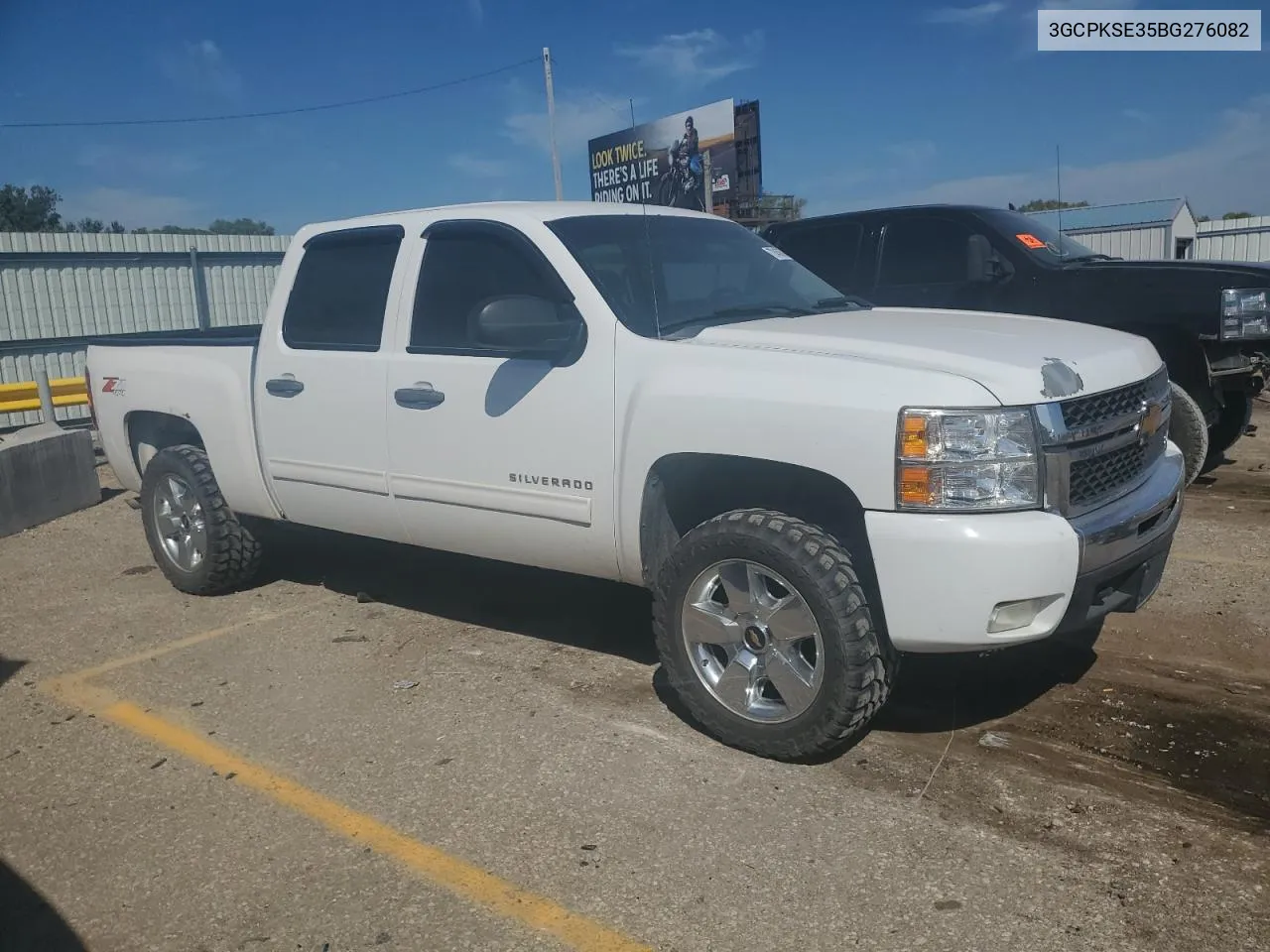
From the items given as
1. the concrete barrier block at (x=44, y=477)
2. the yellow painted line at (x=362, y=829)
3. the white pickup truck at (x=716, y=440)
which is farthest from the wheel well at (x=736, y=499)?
the concrete barrier block at (x=44, y=477)

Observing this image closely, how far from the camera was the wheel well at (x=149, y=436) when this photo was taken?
20.9 feet

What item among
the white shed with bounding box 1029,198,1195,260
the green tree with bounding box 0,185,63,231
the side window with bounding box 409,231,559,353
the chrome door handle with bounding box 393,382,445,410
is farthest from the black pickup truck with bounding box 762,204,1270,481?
the green tree with bounding box 0,185,63,231

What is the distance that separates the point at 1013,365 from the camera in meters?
3.51

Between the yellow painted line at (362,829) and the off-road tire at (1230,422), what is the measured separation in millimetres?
6269

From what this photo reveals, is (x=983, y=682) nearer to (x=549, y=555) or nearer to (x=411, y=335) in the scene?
(x=549, y=555)

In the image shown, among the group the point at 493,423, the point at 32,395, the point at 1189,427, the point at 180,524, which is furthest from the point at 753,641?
the point at 32,395

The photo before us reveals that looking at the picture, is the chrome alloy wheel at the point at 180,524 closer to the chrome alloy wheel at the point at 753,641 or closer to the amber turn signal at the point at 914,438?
the chrome alloy wheel at the point at 753,641

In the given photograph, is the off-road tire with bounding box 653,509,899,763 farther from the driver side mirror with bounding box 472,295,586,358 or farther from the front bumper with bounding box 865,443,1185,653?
the driver side mirror with bounding box 472,295,586,358

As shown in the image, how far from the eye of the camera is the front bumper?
130 inches

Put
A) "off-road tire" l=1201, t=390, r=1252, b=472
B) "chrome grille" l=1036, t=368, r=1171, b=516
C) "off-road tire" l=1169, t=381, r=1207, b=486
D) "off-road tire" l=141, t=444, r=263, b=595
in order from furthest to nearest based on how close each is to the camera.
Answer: "off-road tire" l=1201, t=390, r=1252, b=472, "off-road tire" l=1169, t=381, r=1207, b=486, "off-road tire" l=141, t=444, r=263, b=595, "chrome grille" l=1036, t=368, r=1171, b=516

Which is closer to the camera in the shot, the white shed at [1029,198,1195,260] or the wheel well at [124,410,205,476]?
the wheel well at [124,410,205,476]

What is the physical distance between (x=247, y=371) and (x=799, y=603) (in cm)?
330

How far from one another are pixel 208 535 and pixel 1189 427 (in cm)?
586

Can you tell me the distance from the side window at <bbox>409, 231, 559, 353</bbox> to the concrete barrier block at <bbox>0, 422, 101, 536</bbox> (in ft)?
17.2
